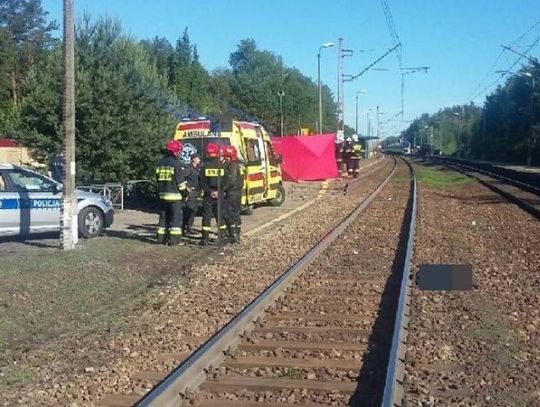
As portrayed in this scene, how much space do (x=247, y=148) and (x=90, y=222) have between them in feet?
21.6

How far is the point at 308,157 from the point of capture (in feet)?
132

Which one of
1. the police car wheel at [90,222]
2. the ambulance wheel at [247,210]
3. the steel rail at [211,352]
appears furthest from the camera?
the ambulance wheel at [247,210]

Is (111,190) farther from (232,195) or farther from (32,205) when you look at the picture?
(232,195)

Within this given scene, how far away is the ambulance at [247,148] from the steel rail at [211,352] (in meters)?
9.07

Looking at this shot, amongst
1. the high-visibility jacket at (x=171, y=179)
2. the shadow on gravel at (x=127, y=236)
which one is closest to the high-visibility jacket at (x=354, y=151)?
the shadow on gravel at (x=127, y=236)

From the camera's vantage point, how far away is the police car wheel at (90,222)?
1648 cm

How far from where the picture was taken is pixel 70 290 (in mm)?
11180

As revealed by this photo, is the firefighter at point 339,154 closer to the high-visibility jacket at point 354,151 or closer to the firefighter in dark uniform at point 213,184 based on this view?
the high-visibility jacket at point 354,151

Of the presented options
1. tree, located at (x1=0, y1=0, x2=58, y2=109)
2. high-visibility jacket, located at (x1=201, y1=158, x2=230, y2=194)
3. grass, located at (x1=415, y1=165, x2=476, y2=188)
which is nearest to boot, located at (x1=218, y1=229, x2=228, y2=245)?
high-visibility jacket, located at (x1=201, y1=158, x2=230, y2=194)

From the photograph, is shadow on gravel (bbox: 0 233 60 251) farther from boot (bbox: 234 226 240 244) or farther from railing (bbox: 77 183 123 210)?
railing (bbox: 77 183 123 210)

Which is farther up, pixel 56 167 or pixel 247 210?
pixel 56 167

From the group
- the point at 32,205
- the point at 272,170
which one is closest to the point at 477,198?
the point at 272,170

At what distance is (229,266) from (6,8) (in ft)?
180

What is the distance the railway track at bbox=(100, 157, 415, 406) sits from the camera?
6539 millimetres
